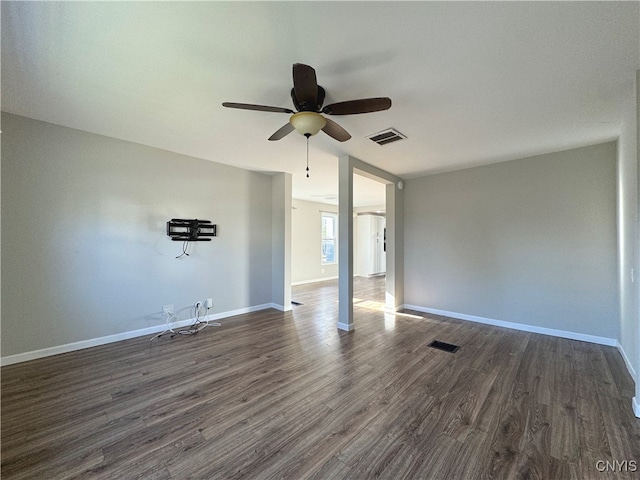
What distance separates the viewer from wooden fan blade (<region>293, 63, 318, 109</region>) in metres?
1.52

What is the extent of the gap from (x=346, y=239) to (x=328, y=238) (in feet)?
16.2

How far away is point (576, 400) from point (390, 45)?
3.15 m

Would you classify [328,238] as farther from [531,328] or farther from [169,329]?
[531,328]

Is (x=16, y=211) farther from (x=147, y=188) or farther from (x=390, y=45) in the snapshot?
(x=390, y=45)

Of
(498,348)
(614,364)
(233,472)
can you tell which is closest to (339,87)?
(233,472)

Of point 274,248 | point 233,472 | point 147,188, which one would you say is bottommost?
point 233,472

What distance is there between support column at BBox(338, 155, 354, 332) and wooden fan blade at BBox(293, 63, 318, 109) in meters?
1.82

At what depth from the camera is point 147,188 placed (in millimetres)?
3469

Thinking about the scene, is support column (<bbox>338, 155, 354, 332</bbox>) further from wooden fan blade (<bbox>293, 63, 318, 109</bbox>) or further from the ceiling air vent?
wooden fan blade (<bbox>293, 63, 318, 109</bbox>)

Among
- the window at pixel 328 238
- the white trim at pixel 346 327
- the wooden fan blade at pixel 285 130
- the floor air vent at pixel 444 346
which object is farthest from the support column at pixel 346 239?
the window at pixel 328 238

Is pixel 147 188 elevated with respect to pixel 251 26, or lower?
lower

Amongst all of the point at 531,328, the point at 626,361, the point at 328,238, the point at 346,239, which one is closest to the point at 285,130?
the point at 346,239

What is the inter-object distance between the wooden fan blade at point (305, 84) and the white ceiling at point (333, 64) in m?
0.23

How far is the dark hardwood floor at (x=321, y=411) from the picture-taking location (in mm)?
1457
